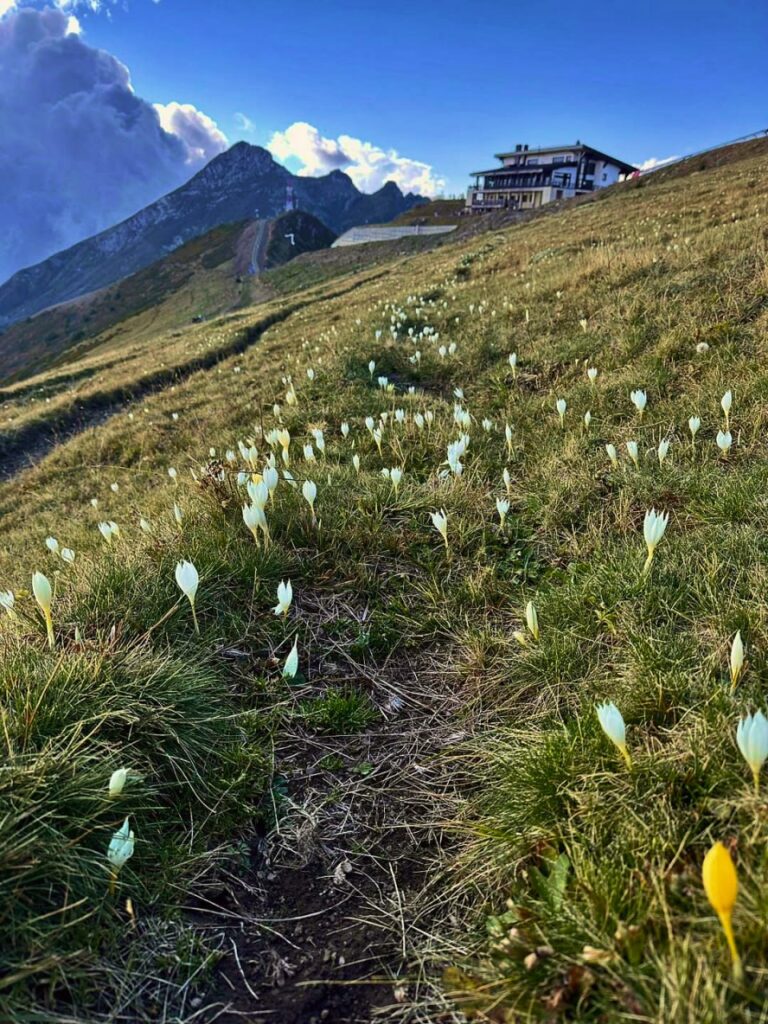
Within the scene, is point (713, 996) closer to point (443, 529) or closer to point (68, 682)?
point (68, 682)

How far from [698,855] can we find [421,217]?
101469 mm

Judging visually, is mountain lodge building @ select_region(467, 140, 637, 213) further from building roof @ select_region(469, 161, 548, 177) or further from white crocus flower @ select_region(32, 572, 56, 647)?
white crocus flower @ select_region(32, 572, 56, 647)

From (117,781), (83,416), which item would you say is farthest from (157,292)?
(117,781)

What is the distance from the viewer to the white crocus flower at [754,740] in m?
1.66

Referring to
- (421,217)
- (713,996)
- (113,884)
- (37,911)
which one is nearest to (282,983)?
(113,884)

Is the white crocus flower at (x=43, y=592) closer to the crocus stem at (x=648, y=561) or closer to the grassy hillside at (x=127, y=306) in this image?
the crocus stem at (x=648, y=561)

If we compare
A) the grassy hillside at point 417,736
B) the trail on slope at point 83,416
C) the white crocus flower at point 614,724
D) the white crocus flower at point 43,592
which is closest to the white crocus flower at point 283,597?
the grassy hillside at point 417,736

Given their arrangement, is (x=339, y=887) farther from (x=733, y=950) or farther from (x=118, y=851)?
(x=733, y=950)

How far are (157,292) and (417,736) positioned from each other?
113 m

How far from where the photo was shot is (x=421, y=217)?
91.4m

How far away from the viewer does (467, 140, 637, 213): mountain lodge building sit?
8919 cm

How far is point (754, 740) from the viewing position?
167 centimetres

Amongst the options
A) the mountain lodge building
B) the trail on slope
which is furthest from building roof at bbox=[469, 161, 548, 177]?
the trail on slope

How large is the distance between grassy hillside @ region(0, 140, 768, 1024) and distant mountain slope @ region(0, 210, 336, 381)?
74.6 m
